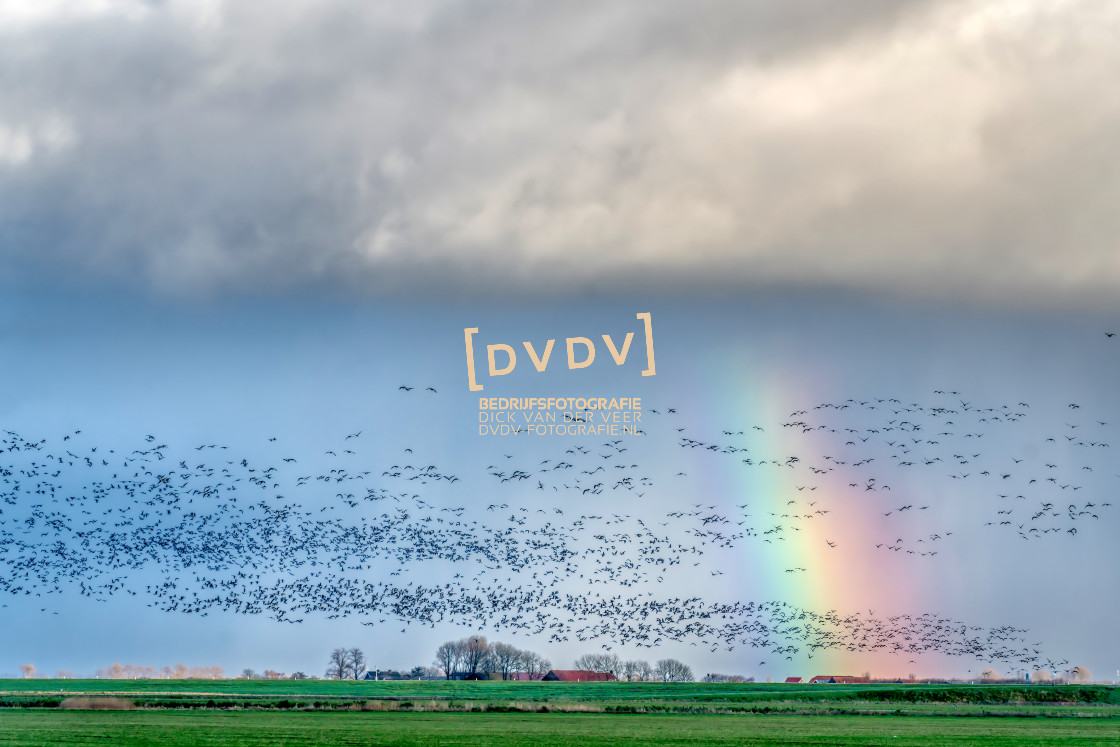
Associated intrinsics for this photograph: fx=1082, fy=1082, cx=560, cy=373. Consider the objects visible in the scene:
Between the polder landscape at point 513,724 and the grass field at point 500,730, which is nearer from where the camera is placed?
the grass field at point 500,730

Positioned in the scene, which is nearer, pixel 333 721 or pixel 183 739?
pixel 183 739

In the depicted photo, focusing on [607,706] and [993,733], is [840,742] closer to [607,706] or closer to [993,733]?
[993,733]

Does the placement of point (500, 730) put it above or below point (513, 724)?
above

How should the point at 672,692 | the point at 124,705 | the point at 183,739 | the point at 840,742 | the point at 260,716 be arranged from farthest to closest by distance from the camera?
the point at 672,692
the point at 124,705
the point at 260,716
the point at 840,742
the point at 183,739

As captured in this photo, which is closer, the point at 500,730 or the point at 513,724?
the point at 500,730

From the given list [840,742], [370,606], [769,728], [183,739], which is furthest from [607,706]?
[183,739]

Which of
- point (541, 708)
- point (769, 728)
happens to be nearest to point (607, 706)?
point (541, 708)

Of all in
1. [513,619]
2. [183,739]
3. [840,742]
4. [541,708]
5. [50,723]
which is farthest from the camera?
[513,619]

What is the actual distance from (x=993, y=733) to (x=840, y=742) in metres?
16.2

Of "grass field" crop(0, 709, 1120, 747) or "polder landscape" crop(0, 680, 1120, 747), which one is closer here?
"grass field" crop(0, 709, 1120, 747)

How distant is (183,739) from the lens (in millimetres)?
45875

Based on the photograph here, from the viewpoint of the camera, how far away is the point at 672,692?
134 meters

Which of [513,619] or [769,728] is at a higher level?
[513,619]

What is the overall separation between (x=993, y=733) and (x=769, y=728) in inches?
496
